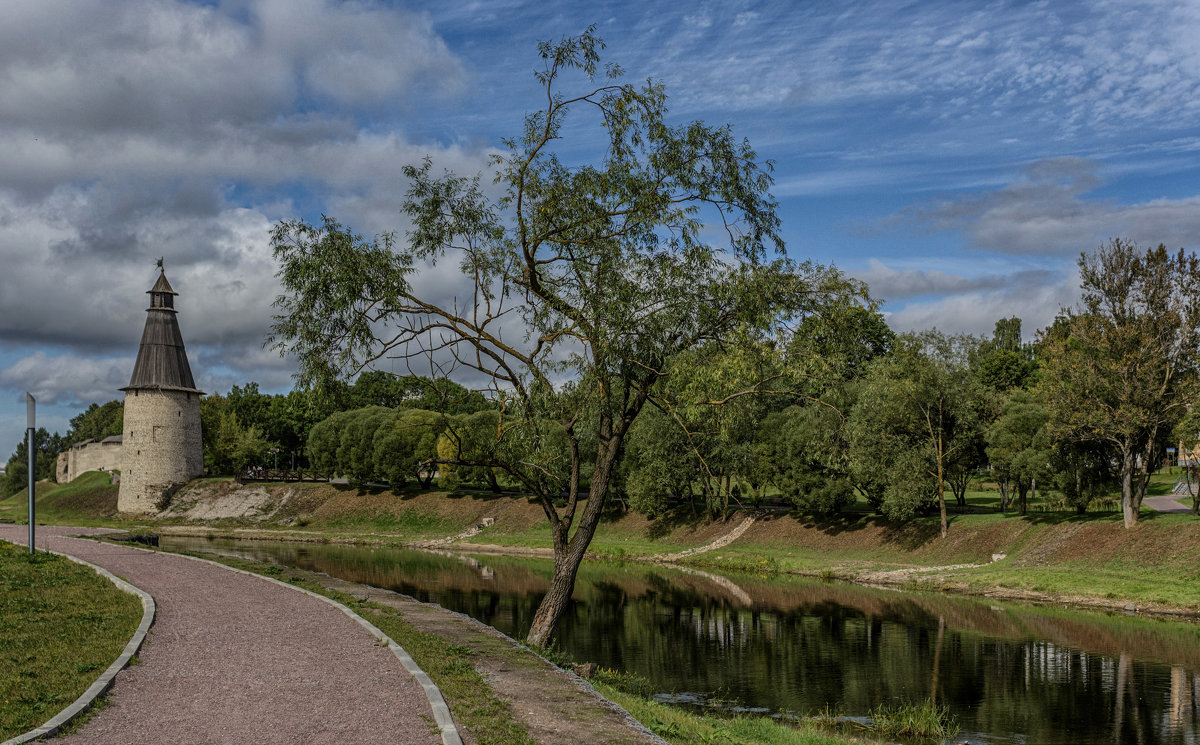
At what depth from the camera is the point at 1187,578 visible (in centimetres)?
3588

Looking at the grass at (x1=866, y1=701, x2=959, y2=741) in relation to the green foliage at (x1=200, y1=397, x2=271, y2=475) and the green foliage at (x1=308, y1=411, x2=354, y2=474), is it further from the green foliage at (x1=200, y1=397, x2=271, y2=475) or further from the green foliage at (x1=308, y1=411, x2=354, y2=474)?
the green foliage at (x1=200, y1=397, x2=271, y2=475)

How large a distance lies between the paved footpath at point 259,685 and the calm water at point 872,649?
8.53 metres

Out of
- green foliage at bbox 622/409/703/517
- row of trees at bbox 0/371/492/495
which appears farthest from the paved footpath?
row of trees at bbox 0/371/492/495

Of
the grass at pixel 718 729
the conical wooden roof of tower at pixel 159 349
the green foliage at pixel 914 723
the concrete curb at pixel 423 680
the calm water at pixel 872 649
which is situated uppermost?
the conical wooden roof of tower at pixel 159 349

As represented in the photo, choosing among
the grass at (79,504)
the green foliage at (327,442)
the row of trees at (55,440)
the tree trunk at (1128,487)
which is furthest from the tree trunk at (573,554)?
the row of trees at (55,440)

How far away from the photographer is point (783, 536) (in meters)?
54.5

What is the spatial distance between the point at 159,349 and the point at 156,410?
553 centimetres

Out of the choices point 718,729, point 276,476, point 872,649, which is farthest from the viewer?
point 276,476

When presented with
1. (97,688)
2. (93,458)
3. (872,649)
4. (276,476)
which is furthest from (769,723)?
(93,458)

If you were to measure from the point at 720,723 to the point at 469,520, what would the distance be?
54.8 meters

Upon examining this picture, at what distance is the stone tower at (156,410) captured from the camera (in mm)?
80250

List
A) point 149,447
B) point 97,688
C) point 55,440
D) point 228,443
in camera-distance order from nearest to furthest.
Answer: point 97,688
point 149,447
point 228,443
point 55,440

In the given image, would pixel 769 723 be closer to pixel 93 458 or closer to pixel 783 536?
pixel 783 536

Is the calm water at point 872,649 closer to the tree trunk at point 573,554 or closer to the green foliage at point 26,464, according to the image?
the tree trunk at point 573,554
